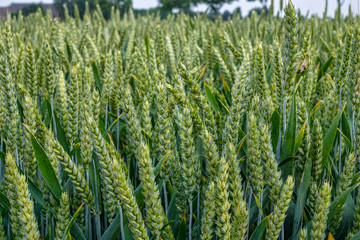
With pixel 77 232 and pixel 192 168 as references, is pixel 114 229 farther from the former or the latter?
pixel 192 168

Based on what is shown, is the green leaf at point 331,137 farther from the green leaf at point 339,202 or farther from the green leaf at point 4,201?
the green leaf at point 4,201

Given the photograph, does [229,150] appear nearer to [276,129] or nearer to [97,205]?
[276,129]

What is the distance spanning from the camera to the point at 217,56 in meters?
1.55

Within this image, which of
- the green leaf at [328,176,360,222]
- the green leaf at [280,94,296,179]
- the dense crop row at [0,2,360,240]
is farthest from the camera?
the green leaf at [280,94,296,179]

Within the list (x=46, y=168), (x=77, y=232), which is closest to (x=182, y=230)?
(x=77, y=232)

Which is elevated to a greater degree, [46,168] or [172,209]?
[46,168]

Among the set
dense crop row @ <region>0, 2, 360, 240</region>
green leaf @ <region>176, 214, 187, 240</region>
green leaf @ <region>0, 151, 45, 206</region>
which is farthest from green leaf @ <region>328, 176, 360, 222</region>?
green leaf @ <region>0, 151, 45, 206</region>

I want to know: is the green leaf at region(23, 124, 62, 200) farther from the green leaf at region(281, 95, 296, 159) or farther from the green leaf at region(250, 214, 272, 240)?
the green leaf at region(281, 95, 296, 159)

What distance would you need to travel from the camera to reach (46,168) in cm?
80

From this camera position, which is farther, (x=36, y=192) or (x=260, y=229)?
(x=36, y=192)

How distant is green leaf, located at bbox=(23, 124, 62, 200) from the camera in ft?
2.61

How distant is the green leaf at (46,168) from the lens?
80 centimetres

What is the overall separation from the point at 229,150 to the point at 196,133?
0.23 meters

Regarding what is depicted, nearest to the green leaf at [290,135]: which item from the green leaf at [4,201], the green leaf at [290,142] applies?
the green leaf at [290,142]
